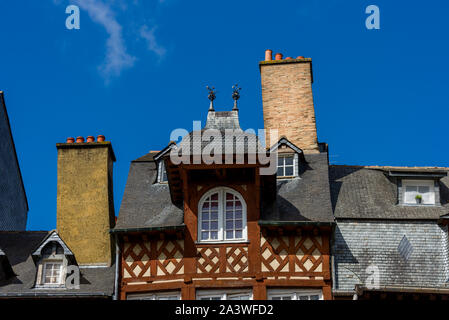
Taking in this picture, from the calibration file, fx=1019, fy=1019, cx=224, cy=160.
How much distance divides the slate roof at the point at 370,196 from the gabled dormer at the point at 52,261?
266 inches

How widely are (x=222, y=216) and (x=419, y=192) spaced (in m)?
5.41

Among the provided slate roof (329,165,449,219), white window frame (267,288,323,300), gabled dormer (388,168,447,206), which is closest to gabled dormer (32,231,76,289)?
white window frame (267,288,323,300)

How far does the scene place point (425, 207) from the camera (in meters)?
25.6

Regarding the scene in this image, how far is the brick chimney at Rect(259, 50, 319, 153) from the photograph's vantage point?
2844cm

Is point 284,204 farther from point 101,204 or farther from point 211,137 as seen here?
point 101,204

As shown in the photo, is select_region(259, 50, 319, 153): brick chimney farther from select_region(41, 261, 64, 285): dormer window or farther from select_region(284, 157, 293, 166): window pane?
select_region(41, 261, 64, 285): dormer window

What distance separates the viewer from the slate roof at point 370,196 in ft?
82.7

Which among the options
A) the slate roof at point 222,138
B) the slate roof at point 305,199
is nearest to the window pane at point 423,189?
the slate roof at point 305,199

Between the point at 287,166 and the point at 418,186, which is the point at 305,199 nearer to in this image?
the point at 287,166

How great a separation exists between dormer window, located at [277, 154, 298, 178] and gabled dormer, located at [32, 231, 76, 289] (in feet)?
19.0

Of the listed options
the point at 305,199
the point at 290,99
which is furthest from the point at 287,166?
the point at 290,99

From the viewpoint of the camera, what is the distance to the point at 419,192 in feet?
85.4
